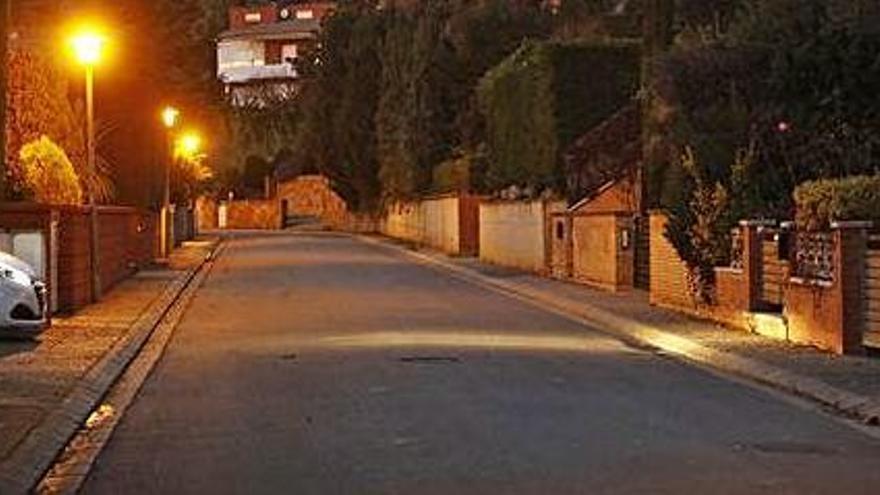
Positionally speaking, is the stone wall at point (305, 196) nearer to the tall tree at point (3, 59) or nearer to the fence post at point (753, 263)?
the tall tree at point (3, 59)

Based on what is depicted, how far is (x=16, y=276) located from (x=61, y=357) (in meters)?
1.98

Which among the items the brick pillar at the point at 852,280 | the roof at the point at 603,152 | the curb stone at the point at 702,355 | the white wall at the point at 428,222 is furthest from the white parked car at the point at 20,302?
the white wall at the point at 428,222

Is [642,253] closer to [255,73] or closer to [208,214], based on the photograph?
[208,214]

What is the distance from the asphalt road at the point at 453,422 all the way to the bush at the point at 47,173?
222 inches

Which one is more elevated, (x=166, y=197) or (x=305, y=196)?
(x=305, y=196)

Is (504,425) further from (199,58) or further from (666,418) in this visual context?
(199,58)

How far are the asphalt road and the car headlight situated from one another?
2002 mm

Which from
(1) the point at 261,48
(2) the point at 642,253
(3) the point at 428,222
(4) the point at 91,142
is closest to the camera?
(4) the point at 91,142

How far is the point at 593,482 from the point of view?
10.7 m

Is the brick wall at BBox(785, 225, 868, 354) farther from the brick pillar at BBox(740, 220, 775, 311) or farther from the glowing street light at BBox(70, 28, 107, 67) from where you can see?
the glowing street light at BBox(70, 28, 107, 67)

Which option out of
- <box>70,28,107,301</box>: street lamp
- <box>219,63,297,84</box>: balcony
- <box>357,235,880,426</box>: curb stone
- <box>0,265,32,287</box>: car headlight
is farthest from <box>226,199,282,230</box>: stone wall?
<box>0,265,32,287</box>: car headlight

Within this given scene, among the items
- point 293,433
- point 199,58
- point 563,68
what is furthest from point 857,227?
point 199,58

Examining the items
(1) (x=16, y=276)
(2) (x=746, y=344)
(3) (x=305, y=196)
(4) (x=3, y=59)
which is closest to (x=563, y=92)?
(4) (x=3, y=59)

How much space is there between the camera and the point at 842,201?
66.9 feet
